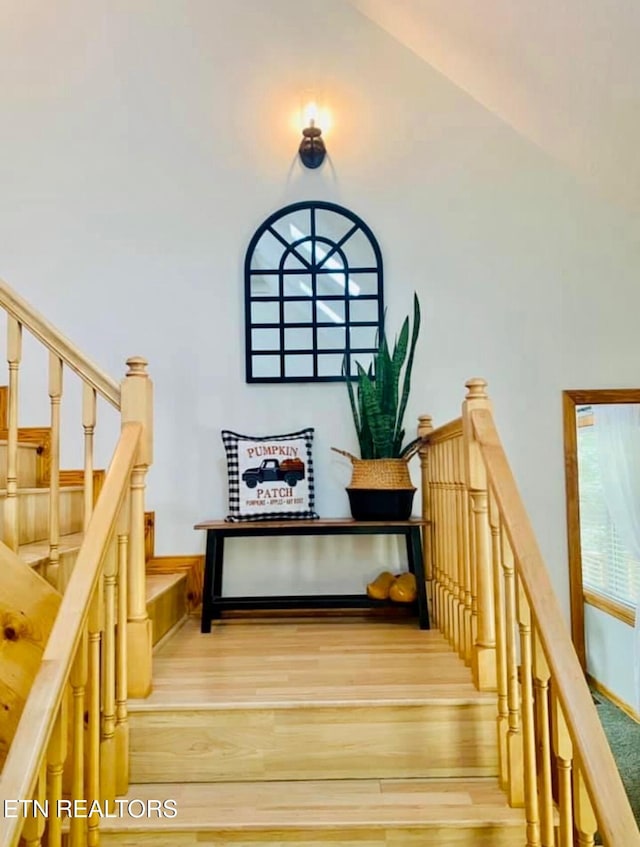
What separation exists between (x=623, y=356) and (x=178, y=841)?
→ 2.84 meters

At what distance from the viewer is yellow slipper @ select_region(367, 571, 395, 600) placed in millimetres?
2666

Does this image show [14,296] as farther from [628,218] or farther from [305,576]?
[628,218]

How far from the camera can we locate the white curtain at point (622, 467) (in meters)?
3.78

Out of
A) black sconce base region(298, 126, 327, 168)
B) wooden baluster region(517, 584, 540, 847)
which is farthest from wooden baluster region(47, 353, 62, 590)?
black sconce base region(298, 126, 327, 168)

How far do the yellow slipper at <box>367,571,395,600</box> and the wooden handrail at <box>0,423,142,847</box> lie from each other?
4.40 feet

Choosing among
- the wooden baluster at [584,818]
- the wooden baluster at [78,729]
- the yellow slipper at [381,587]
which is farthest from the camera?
the yellow slipper at [381,587]

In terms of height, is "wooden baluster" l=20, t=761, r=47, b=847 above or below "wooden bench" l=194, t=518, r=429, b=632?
below

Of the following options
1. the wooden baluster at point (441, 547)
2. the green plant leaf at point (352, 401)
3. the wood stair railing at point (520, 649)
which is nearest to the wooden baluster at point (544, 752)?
the wood stair railing at point (520, 649)

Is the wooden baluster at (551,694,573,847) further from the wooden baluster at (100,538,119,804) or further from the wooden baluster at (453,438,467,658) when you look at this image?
the wooden baluster at (100,538,119,804)

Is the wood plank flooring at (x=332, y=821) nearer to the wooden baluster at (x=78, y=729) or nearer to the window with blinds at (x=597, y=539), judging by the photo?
the wooden baluster at (x=78, y=729)

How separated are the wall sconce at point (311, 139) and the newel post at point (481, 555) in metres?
1.85

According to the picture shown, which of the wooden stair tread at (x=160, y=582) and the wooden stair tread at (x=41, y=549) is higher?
the wooden stair tread at (x=41, y=549)

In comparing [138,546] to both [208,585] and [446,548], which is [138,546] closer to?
[208,585]

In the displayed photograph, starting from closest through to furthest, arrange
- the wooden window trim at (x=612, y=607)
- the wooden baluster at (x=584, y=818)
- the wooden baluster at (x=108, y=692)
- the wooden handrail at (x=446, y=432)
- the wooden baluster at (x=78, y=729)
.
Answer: the wooden baluster at (x=584, y=818) < the wooden baluster at (x=78, y=729) < the wooden baluster at (x=108, y=692) < the wooden handrail at (x=446, y=432) < the wooden window trim at (x=612, y=607)
